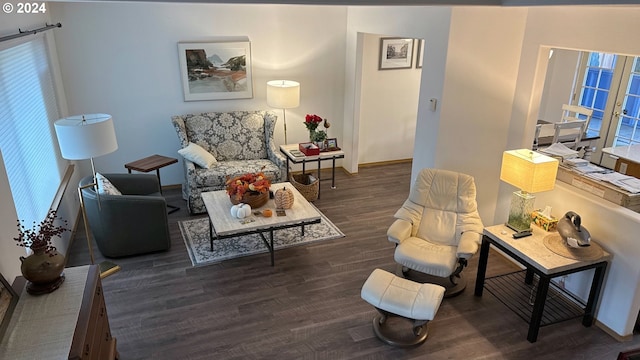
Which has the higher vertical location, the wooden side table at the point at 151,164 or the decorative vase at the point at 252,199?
the wooden side table at the point at 151,164

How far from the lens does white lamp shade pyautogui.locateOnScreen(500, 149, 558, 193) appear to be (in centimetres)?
359

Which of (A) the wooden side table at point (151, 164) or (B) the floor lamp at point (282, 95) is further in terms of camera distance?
(B) the floor lamp at point (282, 95)

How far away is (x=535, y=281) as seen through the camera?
4277mm

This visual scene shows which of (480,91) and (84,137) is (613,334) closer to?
(480,91)

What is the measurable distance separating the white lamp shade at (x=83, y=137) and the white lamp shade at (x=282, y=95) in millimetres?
2484

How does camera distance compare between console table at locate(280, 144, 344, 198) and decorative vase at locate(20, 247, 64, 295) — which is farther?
console table at locate(280, 144, 344, 198)

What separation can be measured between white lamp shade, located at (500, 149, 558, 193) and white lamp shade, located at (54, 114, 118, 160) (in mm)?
3409

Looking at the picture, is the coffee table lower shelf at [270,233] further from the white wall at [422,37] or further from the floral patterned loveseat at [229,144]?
the white wall at [422,37]

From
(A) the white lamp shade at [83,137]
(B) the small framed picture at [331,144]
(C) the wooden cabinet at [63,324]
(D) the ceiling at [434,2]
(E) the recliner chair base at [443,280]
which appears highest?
(D) the ceiling at [434,2]

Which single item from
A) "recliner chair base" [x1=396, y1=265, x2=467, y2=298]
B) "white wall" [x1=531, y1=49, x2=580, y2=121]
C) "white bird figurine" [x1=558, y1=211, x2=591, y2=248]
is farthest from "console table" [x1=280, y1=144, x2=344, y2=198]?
"white wall" [x1=531, y1=49, x2=580, y2=121]

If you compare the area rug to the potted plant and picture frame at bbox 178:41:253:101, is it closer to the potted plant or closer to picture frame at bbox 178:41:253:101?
picture frame at bbox 178:41:253:101

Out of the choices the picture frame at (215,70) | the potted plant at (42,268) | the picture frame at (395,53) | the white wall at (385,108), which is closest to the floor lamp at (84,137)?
the potted plant at (42,268)

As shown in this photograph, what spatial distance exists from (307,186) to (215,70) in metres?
2.00

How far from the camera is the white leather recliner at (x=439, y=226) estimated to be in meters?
3.87
